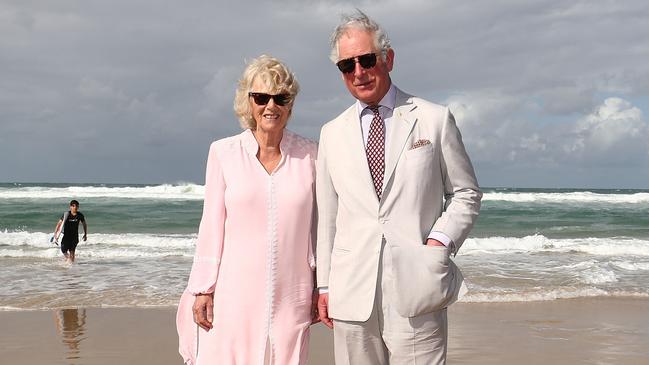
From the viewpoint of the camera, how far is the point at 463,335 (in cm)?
697

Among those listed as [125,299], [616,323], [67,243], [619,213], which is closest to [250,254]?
[616,323]

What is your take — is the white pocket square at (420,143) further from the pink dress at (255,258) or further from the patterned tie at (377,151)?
the pink dress at (255,258)

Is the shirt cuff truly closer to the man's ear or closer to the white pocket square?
the white pocket square

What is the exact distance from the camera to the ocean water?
9.71m

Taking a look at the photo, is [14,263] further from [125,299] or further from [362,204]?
[362,204]

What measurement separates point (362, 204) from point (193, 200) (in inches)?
1394

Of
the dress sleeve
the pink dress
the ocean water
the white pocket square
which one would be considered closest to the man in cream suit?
the white pocket square

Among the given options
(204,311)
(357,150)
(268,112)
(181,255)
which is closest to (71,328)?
(204,311)

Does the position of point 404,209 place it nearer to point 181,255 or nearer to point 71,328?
point 71,328

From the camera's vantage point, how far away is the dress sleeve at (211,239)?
2.93 m

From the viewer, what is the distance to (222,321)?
9.66 feet

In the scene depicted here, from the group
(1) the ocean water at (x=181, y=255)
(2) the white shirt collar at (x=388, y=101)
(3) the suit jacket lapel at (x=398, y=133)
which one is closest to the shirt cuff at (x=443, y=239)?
(3) the suit jacket lapel at (x=398, y=133)

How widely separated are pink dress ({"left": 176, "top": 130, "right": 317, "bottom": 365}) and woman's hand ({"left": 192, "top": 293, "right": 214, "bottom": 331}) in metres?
0.02

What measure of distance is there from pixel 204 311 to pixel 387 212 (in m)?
0.97
